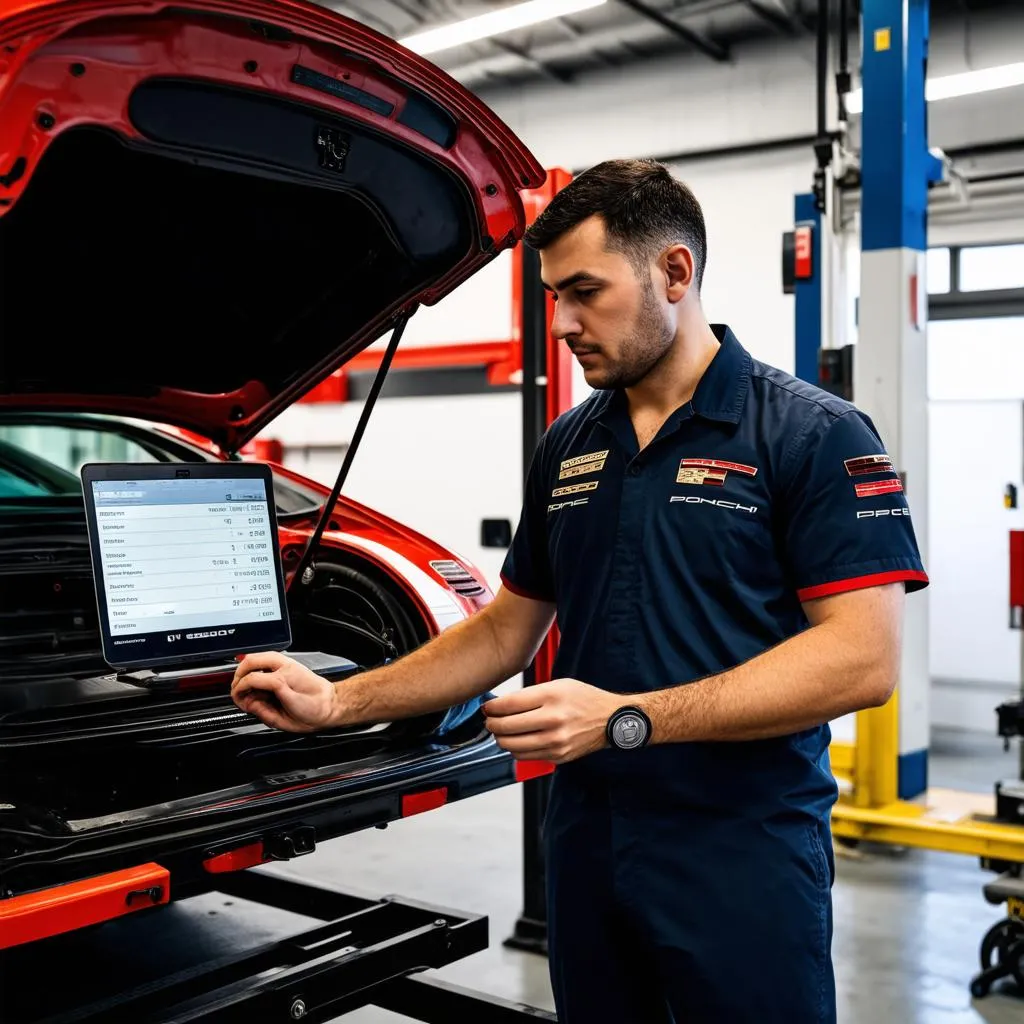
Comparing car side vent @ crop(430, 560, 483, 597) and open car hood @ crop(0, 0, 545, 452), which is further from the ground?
open car hood @ crop(0, 0, 545, 452)

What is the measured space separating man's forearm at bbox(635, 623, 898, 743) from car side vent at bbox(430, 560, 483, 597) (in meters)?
1.38

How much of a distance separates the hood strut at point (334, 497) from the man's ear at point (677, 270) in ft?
2.67

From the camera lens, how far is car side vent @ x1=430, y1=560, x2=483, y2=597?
107 inches

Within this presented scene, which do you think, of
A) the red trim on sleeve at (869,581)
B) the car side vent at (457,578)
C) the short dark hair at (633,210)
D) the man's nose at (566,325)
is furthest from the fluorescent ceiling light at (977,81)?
the red trim on sleeve at (869,581)

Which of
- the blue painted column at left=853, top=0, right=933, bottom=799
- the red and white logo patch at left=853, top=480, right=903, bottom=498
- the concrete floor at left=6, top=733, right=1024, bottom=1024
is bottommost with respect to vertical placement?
the concrete floor at left=6, top=733, right=1024, bottom=1024

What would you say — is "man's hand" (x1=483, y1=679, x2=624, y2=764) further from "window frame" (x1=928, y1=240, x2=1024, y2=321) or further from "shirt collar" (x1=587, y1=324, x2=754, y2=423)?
"window frame" (x1=928, y1=240, x2=1024, y2=321)

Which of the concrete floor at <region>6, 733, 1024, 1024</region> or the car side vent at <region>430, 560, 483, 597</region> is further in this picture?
the concrete floor at <region>6, 733, 1024, 1024</region>

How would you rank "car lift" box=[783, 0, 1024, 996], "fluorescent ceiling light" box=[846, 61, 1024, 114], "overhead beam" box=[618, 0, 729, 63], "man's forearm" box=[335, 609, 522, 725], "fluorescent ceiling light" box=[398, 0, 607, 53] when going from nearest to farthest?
"man's forearm" box=[335, 609, 522, 725]
"car lift" box=[783, 0, 1024, 996]
"fluorescent ceiling light" box=[398, 0, 607, 53]
"fluorescent ceiling light" box=[846, 61, 1024, 114]
"overhead beam" box=[618, 0, 729, 63]

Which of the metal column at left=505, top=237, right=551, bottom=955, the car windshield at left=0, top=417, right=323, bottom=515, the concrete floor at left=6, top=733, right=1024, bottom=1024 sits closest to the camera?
the car windshield at left=0, top=417, right=323, bottom=515

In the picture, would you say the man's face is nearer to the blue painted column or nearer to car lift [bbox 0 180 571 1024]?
car lift [bbox 0 180 571 1024]

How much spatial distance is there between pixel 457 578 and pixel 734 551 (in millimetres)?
1324

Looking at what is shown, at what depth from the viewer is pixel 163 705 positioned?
2.42 metres

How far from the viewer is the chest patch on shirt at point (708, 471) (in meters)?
1.54

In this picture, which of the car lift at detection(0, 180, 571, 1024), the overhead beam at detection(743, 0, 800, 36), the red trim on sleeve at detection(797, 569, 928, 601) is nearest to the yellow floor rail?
the car lift at detection(0, 180, 571, 1024)
